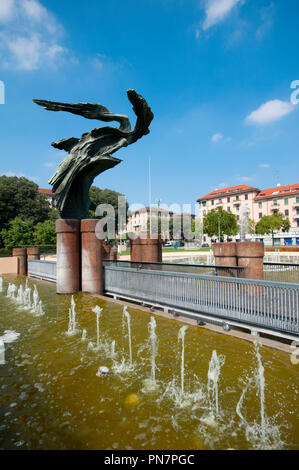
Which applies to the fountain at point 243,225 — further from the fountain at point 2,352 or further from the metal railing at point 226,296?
the fountain at point 2,352

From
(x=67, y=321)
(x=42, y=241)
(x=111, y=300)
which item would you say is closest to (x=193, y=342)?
(x=67, y=321)

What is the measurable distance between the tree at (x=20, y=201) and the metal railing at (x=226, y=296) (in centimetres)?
4372

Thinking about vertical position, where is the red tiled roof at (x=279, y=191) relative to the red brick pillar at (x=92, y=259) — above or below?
above

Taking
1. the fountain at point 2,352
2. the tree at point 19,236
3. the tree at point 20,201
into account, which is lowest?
the fountain at point 2,352

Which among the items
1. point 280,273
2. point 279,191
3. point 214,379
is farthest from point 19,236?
point 279,191

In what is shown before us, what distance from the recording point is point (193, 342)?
515 cm

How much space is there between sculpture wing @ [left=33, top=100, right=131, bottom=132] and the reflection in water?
25.4 ft

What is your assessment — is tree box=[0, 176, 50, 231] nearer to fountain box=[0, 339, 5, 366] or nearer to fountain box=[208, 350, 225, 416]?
fountain box=[0, 339, 5, 366]

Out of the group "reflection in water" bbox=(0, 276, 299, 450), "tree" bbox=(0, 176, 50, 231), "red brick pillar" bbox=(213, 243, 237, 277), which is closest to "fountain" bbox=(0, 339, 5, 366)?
"reflection in water" bbox=(0, 276, 299, 450)

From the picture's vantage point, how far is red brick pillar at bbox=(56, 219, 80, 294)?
33.8ft

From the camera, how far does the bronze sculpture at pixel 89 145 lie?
9945mm

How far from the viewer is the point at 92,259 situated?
1001 centimetres

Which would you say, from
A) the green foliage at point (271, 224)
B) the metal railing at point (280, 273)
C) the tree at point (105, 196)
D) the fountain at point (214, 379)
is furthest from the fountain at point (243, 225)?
the tree at point (105, 196)

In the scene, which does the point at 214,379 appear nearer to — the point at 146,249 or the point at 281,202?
the point at 146,249
